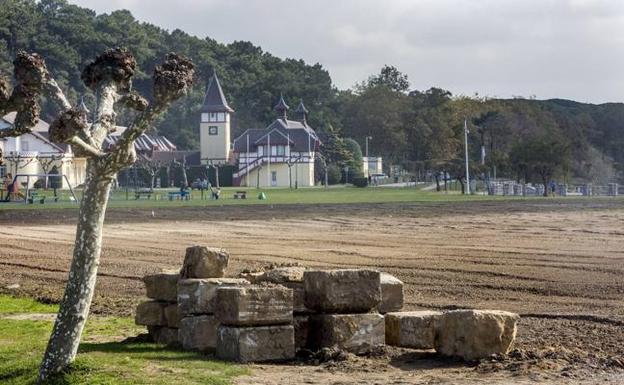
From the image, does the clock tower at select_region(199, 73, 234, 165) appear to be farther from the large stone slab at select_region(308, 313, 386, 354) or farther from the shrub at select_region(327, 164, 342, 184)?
the large stone slab at select_region(308, 313, 386, 354)

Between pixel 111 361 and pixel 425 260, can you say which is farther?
pixel 425 260

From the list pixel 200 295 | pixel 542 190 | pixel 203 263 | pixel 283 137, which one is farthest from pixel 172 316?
pixel 283 137

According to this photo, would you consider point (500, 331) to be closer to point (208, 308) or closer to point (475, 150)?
point (208, 308)

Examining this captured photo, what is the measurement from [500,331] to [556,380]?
1.42 metres

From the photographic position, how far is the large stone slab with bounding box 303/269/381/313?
1404 cm

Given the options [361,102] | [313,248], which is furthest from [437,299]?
[361,102]

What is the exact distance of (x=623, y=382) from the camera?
1230cm

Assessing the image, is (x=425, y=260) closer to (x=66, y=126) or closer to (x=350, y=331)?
(x=350, y=331)

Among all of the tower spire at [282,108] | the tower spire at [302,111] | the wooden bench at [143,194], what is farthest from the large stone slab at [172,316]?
the tower spire at [302,111]

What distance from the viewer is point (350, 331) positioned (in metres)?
14.2

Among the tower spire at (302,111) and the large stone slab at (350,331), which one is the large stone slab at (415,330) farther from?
the tower spire at (302,111)

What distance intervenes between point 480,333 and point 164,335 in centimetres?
440

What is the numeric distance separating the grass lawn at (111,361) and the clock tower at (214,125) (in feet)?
401

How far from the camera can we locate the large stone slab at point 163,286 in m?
15.6
